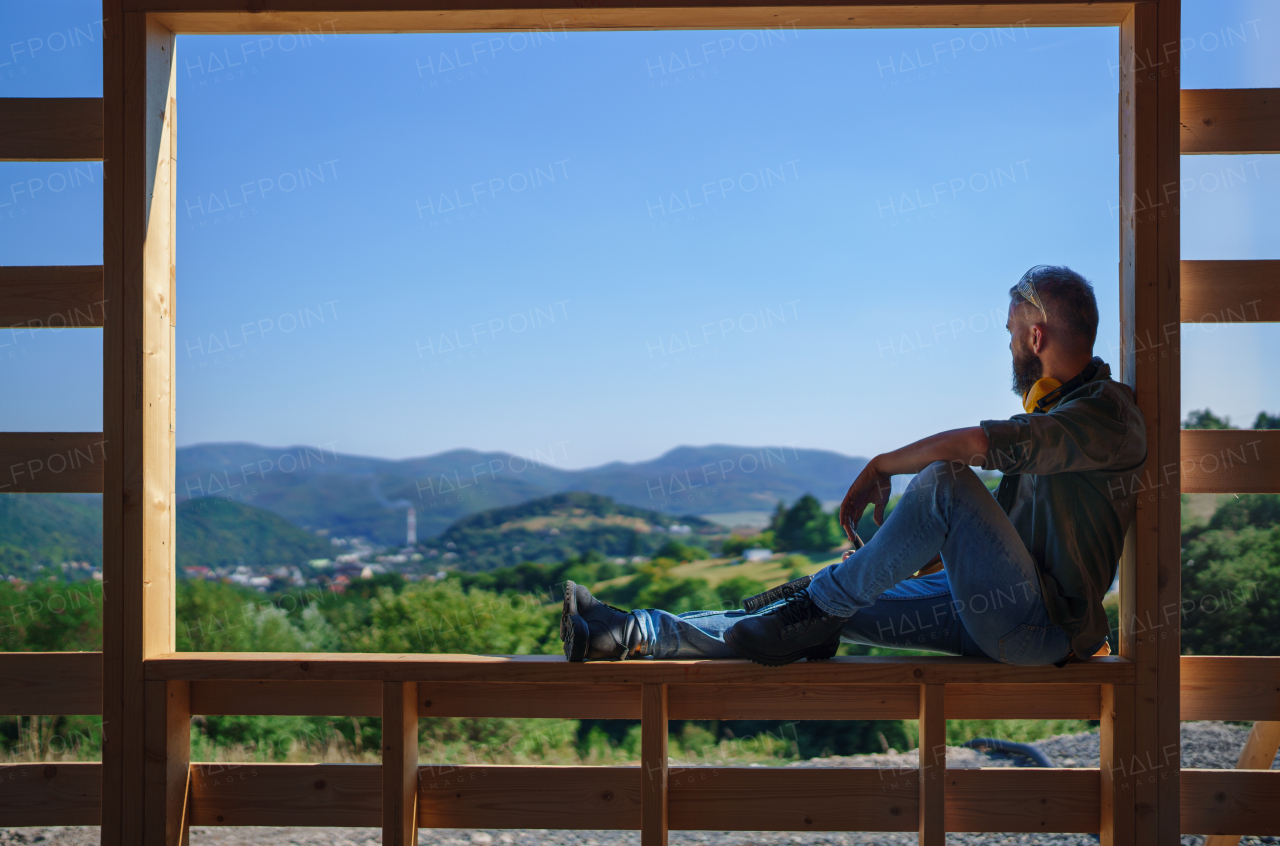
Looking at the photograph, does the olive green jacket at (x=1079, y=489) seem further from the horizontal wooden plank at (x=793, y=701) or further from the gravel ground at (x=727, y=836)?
the gravel ground at (x=727, y=836)

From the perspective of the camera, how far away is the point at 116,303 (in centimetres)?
181

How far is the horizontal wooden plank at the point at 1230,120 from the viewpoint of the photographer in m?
1.81

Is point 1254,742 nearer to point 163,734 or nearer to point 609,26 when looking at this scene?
point 609,26

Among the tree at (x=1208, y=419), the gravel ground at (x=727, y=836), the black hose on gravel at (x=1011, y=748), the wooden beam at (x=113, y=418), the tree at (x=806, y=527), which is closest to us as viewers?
the wooden beam at (x=113, y=418)

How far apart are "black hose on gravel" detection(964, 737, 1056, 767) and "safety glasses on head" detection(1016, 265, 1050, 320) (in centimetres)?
286

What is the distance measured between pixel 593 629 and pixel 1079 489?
1.13m

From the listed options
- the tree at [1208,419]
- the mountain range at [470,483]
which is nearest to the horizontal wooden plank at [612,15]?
the tree at [1208,419]

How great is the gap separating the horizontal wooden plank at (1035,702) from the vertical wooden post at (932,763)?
6.0 inches

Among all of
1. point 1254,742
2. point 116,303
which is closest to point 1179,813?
point 1254,742

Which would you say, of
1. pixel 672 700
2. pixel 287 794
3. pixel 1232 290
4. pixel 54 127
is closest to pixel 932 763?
pixel 672 700

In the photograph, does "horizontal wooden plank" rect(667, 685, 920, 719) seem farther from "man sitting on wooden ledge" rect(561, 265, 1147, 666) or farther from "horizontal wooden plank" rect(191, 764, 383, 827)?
"horizontal wooden plank" rect(191, 764, 383, 827)

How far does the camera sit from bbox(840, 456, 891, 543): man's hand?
1.65 meters

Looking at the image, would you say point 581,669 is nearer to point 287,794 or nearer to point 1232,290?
point 287,794

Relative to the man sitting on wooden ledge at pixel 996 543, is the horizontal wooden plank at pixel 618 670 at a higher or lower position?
lower
